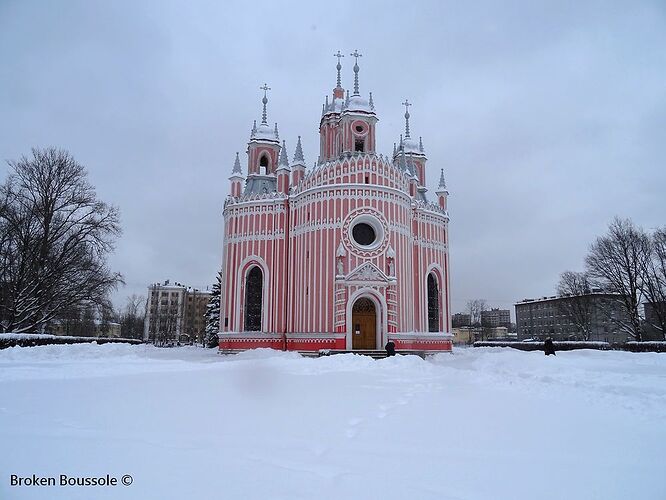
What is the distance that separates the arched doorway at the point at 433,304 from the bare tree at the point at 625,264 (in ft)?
46.4

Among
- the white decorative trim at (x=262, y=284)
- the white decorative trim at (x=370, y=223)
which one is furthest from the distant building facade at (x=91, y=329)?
the white decorative trim at (x=370, y=223)

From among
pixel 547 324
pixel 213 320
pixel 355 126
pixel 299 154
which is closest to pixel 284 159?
pixel 299 154

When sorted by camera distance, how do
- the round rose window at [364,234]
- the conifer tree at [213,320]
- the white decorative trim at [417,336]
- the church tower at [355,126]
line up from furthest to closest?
the conifer tree at [213,320]
the church tower at [355,126]
the round rose window at [364,234]
the white decorative trim at [417,336]

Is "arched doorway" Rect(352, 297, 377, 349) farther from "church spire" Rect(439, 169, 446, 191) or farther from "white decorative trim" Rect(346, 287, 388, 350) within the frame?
"church spire" Rect(439, 169, 446, 191)

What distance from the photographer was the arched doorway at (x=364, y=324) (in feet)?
88.0

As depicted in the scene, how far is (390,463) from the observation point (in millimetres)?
5172

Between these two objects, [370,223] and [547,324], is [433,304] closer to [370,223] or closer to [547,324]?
[370,223]

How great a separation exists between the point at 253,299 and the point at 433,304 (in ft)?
41.1

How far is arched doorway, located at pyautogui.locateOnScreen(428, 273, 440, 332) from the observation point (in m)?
32.4

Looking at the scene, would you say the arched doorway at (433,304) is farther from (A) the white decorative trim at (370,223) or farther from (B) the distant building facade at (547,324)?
(B) the distant building facade at (547,324)

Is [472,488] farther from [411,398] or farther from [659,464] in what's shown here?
[411,398]

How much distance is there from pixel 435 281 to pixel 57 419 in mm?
28650

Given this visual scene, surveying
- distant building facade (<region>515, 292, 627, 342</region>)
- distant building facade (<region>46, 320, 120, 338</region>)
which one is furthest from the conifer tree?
distant building facade (<region>515, 292, 627, 342</region>)

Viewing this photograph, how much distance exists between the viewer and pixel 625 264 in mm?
35031
